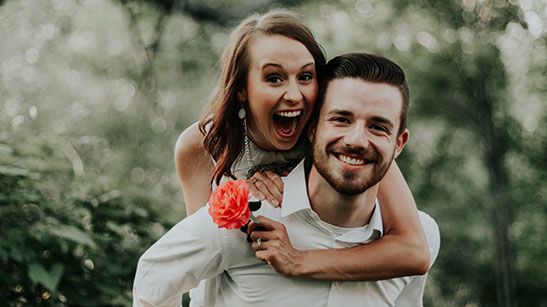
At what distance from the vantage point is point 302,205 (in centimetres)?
297

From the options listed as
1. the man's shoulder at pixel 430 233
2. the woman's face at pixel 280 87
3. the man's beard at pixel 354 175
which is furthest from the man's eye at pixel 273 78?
the man's shoulder at pixel 430 233

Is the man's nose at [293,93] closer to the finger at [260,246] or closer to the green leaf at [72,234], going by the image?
the finger at [260,246]

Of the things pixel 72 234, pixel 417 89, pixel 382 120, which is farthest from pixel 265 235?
pixel 417 89

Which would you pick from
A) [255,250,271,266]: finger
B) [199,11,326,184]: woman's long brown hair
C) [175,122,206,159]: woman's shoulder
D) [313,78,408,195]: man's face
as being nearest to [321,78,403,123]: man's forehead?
[313,78,408,195]: man's face

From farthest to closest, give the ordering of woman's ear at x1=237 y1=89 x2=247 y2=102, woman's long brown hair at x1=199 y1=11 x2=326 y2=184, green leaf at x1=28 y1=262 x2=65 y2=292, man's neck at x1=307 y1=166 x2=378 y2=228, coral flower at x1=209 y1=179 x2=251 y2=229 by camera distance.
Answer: green leaf at x1=28 y1=262 x2=65 y2=292 → woman's ear at x1=237 y1=89 x2=247 y2=102 → woman's long brown hair at x1=199 y1=11 x2=326 y2=184 → man's neck at x1=307 y1=166 x2=378 y2=228 → coral flower at x1=209 y1=179 x2=251 y2=229

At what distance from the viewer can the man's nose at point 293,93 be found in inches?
119

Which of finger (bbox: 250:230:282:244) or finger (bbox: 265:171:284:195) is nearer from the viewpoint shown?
finger (bbox: 250:230:282:244)

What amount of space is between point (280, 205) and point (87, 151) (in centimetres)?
464

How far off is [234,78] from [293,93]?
340 mm

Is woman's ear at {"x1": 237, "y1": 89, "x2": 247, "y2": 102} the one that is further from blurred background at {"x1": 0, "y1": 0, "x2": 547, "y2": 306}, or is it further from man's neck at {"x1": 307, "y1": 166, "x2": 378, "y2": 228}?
blurred background at {"x1": 0, "y1": 0, "x2": 547, "y2": 306}

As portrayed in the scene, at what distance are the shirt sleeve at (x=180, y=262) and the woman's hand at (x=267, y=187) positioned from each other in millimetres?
243

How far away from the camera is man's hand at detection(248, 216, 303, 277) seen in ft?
9.41

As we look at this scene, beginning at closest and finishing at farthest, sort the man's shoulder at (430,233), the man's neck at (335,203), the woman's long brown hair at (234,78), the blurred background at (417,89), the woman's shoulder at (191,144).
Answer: the man's neck at (335,203)
the woman's long brown hair at (234,78)
the man's shoulder at (430,233)
the woman's shoulder at (191,144)
the blurred background at (417,89)

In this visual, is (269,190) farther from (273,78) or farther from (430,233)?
(430,233)
